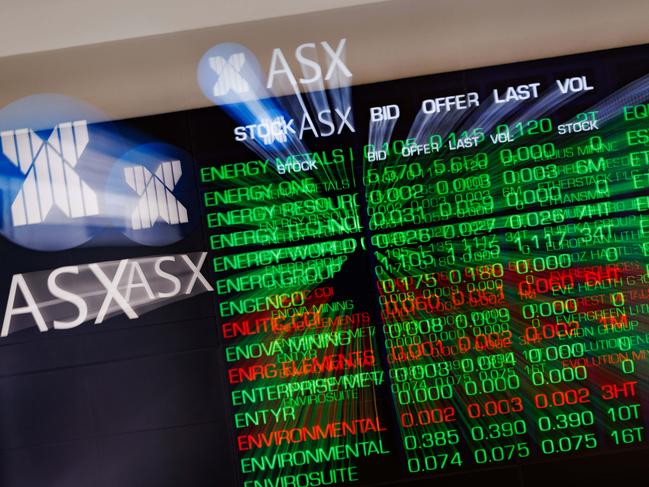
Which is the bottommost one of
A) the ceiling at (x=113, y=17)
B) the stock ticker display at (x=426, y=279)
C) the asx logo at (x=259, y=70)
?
the stock ticker display at (x=426, y=279)

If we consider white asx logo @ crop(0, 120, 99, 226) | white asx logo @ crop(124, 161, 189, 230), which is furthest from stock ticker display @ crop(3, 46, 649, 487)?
white asx logo @ crop(0, 120, 99, 226)

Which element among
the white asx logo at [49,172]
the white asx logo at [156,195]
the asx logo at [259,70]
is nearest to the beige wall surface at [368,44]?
the asx logo at [259,70]

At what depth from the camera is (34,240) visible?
95.3 inches

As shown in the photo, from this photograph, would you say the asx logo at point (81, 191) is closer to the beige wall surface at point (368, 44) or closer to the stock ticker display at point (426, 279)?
the stock ticker display at point (426, 279)

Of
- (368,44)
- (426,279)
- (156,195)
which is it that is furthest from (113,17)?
(426,279)

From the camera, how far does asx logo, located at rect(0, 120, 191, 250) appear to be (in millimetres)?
2408

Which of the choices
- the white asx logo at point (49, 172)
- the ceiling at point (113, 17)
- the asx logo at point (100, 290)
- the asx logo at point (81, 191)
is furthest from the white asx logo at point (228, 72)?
the asx logo at point (100, 290)

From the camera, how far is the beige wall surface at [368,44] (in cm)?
236

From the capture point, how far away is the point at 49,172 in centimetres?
242

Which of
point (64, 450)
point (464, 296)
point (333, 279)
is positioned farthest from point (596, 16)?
point (64, 450)

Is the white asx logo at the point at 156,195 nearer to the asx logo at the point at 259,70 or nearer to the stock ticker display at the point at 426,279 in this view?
the stock ticker display at the point at 426,279

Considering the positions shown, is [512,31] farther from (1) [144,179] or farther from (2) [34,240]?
(2) [34,240]

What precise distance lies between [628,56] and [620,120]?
10.3 inches

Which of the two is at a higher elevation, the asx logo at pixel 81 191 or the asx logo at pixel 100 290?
the asx logo at pixel 81 191
